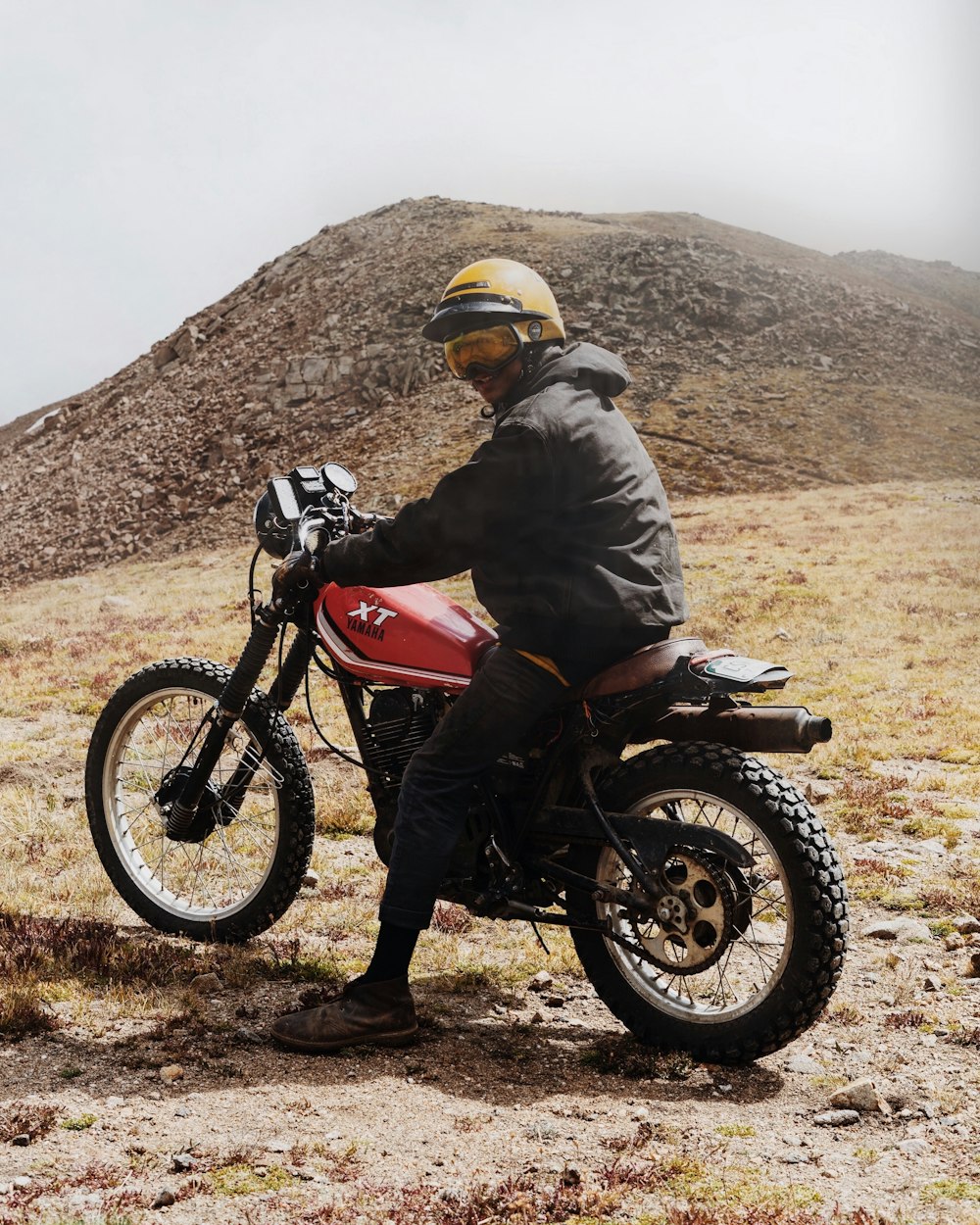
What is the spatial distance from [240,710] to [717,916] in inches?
106

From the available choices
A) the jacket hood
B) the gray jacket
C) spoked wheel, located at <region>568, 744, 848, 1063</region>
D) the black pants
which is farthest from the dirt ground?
the jacket hood

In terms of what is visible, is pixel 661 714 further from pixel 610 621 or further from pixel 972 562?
pixel 972 562

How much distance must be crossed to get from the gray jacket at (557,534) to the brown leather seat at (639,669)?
0.21 ft

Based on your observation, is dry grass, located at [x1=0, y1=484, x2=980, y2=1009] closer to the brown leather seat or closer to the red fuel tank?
the red fuel tank

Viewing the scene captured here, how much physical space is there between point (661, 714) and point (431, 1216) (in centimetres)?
221

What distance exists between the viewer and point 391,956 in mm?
4977

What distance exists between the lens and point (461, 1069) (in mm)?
4828

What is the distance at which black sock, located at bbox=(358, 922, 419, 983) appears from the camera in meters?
4.96

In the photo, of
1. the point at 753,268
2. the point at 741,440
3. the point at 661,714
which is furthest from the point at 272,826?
the point at 753,268

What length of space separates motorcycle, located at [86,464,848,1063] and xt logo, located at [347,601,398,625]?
14 millimetres

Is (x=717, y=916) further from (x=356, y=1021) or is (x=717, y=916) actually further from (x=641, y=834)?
(x=356, y=1021)

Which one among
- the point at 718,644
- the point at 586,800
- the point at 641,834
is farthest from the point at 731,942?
the point at 718,644

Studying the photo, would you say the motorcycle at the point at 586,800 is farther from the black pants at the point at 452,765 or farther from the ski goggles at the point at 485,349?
the ski goggles at the point at 485,349

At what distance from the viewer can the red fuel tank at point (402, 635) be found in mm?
5105
